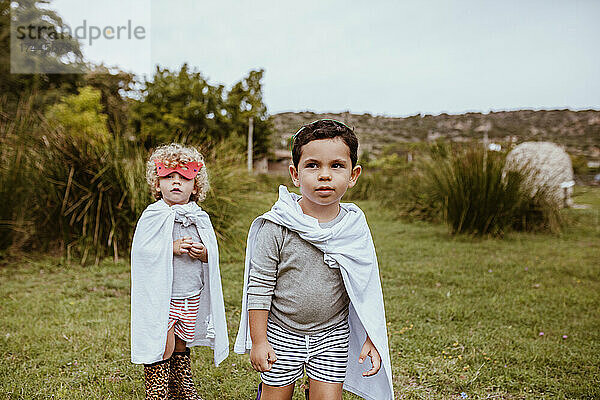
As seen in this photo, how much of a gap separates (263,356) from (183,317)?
0.92m

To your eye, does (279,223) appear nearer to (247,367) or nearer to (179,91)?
(247,367)

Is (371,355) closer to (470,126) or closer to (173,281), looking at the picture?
(173,281)

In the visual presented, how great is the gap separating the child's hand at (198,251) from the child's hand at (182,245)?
0.03 metres

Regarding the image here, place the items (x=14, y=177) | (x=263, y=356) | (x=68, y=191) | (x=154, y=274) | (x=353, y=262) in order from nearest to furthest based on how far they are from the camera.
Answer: (x=263, y=356) → (x=353, y=262) → (x=154, y=274) → (x=14, y=177) → (x=68, y=191)

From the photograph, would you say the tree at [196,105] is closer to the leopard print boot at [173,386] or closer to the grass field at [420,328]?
the grass field at [420,328]

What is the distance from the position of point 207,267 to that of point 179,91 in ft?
80.5

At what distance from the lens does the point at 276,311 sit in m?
2.07

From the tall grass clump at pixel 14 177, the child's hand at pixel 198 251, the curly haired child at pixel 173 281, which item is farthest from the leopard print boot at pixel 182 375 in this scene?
the tall grass clump at pixel 14 177

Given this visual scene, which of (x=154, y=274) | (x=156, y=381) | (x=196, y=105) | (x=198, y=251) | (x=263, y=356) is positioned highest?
(x=196, y=105)

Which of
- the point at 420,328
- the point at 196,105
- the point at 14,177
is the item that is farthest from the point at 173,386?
the point at 196,105

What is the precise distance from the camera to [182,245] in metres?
2.68

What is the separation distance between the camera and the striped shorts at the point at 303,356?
2035 mm

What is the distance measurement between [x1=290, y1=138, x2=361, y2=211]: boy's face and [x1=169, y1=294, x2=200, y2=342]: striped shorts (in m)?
1.14

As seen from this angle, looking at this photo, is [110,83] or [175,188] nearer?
[175,188]
